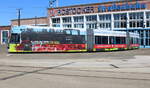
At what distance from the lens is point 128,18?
63.4 m

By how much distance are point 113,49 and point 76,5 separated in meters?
36.8

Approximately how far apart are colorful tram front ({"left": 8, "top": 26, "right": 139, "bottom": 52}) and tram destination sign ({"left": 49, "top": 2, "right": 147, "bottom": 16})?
30280 mm

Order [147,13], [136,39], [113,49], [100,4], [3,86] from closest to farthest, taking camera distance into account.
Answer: [3,86], [113,49], [136,39], [147,13], [100,4]

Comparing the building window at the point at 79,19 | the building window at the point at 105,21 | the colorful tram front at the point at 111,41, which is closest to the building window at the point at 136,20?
the building window at the point at 105,21

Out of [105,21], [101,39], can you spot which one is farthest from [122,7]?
[101,39]

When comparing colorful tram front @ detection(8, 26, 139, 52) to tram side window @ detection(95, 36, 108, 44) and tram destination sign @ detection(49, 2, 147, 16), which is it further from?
tram destination sign @ detection(49, 2, 147, 16)

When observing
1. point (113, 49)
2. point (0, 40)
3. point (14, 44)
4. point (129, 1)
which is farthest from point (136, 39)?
point (0, 40)

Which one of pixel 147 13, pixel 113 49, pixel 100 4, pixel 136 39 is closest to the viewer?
pixel 113 49

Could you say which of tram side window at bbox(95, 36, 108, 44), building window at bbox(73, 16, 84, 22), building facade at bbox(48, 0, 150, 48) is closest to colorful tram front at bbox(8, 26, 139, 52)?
tram side window at bbox(95, 36, 108, 44)

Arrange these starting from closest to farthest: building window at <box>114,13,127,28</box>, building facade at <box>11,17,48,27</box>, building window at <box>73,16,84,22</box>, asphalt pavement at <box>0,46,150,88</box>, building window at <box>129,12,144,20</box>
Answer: asphalt pavement at <box>0,46,150,88</box> < building window at <box>129,12,144,20</box> < building window at <box>114,13,127,28</box> < building window at <box>73,16,84,22</box> < building facade at <box>11,17,48,27</box>

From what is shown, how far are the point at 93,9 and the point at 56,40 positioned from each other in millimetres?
39428

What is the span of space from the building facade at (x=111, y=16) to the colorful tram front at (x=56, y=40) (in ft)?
93.0

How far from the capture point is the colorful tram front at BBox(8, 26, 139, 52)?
2964cm

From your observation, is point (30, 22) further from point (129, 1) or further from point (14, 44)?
point (14, 44)
